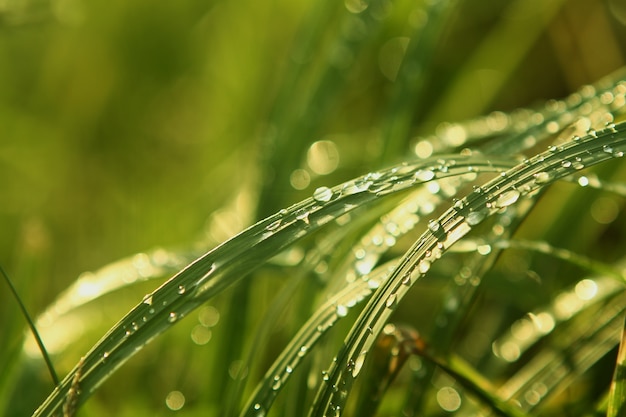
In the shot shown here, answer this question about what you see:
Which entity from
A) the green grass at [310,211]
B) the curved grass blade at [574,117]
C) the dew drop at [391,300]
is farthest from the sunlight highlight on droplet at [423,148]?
the dew drop at [391,300]

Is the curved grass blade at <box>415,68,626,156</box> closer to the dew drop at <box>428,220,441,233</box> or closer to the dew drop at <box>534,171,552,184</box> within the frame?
the dew drop at <box>534,171,552,184</box>

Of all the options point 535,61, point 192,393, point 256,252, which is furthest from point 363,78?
point 256,252

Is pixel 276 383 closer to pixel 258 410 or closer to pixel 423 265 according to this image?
pixel 258 410

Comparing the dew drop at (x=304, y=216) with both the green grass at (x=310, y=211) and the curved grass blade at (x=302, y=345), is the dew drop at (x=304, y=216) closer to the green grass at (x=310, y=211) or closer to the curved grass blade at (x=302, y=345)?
the green grass at (x=310, y=211)

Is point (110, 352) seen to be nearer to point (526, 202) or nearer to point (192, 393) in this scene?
point (526, 202)

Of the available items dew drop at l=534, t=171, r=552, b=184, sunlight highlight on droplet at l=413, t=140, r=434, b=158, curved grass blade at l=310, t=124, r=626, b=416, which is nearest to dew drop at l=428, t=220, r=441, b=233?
curved grass blade at l=310, t=124, r=626, b=416

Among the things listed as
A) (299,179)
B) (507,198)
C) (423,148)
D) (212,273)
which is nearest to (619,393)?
(507,198)

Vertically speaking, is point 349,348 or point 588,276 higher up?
point 588,276
